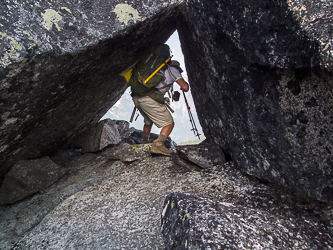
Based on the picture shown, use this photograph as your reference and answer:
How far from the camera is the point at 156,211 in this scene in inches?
174

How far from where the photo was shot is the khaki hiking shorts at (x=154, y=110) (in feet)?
21.1

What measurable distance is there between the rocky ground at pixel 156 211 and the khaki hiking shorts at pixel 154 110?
0.89 m

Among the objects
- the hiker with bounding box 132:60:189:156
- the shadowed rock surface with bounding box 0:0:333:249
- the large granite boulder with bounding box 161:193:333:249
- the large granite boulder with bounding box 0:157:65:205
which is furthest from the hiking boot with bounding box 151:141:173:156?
the large granite boulder with bounding box 0:157:65:205

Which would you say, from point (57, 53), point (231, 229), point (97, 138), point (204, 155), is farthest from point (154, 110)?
point (231, 229)

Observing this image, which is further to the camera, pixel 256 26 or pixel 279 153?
pixel 279 153

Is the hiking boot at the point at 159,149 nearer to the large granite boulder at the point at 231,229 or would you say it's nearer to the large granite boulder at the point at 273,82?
the large granite boulder at the point at 273,82

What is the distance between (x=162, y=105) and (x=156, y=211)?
303 centimetres

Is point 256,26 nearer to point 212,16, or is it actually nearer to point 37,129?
point 212,16

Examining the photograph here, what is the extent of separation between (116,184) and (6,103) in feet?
9.34

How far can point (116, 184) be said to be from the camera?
18.5 ft

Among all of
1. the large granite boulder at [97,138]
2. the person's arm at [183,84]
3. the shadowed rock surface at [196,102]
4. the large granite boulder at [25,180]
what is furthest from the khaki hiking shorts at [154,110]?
the large granite boulder at [25,180]

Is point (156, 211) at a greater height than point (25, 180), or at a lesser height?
lesser

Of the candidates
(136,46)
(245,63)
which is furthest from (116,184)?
(245,63)

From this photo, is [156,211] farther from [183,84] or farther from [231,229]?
[183,84]
